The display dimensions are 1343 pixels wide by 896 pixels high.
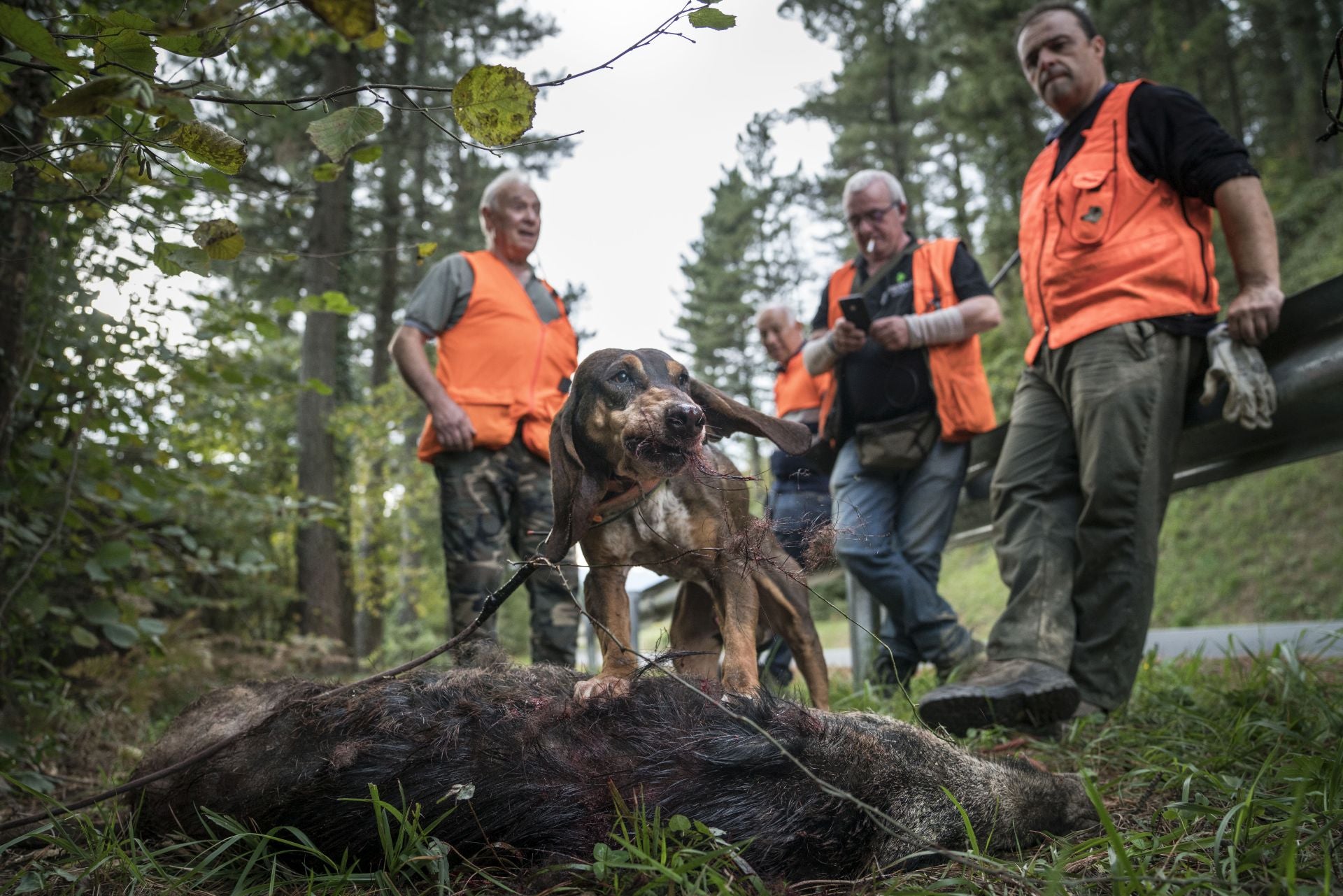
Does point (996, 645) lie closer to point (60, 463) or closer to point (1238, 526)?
point (60, 463)

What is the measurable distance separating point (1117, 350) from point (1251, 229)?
670 millimetres

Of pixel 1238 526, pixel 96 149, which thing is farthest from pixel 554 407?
pixel 1238 526

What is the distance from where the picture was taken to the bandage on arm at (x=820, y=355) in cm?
506

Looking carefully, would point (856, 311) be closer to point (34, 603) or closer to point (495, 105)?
point (495, 105)

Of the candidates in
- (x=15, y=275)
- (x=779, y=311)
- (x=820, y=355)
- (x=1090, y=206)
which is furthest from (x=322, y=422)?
(x=1090, y=206)

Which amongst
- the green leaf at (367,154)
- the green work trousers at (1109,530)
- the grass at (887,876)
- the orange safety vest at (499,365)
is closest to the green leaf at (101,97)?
the green leaf at (367,154)

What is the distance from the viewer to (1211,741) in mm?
2803

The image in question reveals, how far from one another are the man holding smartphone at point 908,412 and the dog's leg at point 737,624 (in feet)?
7.61

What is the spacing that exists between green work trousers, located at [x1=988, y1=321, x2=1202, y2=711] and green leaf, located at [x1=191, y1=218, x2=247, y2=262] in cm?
323

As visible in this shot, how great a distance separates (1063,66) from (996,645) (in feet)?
8.82

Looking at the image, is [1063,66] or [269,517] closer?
[1063,66]

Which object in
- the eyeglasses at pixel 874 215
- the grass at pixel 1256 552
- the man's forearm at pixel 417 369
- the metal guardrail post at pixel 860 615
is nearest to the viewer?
the man's forearm at pixel 417 369

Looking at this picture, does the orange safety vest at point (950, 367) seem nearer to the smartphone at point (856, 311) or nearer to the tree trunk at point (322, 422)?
the smartphone at point (856, 311)

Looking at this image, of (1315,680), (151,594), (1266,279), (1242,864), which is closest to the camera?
(1242,864)
